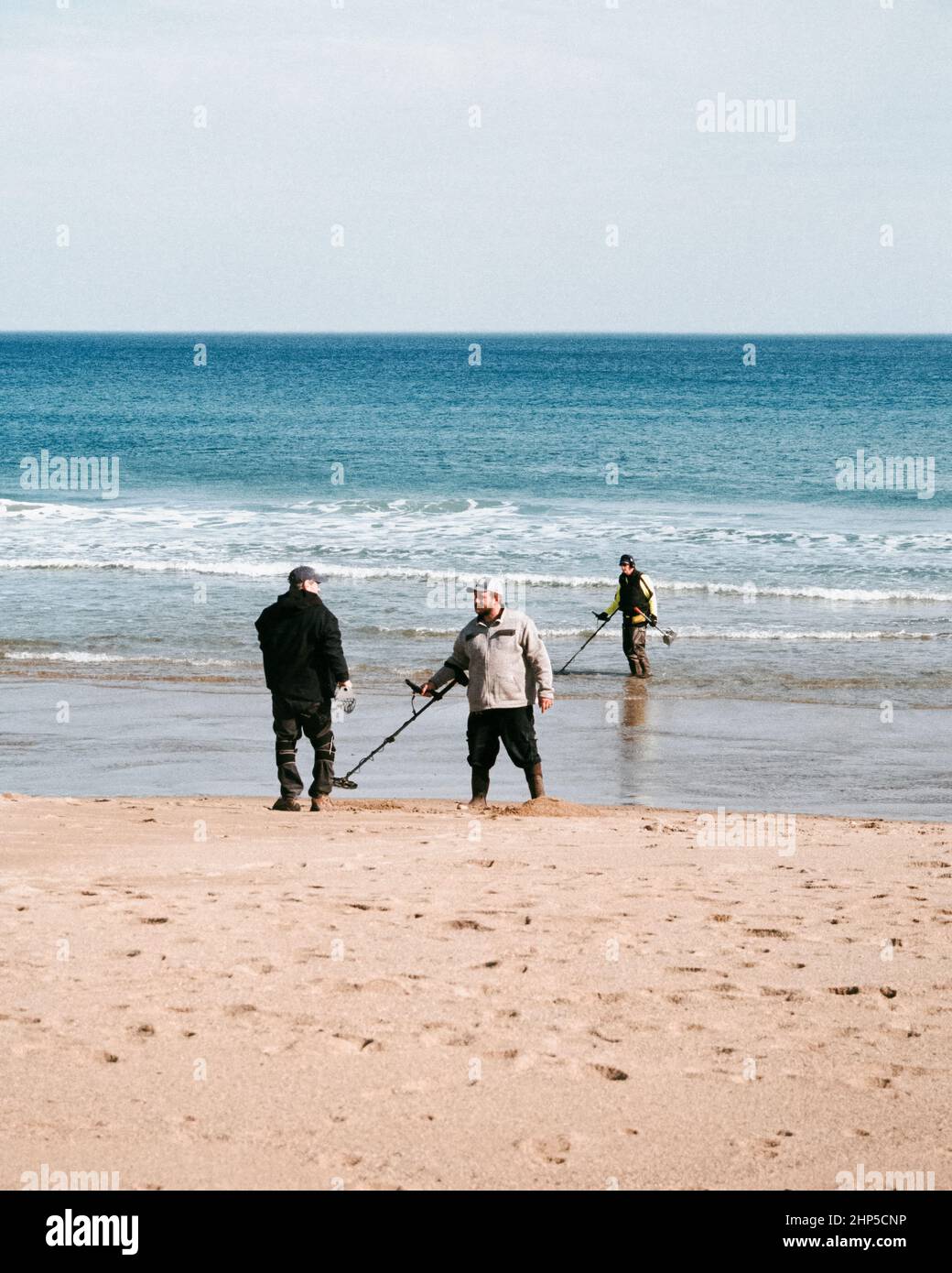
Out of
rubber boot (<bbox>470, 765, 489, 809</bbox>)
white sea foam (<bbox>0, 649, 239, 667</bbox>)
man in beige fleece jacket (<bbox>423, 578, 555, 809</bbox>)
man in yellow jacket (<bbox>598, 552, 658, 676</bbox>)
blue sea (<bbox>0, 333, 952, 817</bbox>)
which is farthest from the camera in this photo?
white sea foam (<bbox>0, 649, 239, 667</bbox>)

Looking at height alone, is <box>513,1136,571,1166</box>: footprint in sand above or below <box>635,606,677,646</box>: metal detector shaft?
below

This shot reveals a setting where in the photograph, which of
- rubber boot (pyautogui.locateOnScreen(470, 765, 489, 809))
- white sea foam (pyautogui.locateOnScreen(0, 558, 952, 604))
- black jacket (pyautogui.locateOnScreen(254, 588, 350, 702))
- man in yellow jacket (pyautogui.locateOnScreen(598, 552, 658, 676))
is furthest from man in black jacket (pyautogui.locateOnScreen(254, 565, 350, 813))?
white sea foam (pyautogui.locateOnScreen(0, 558, 952, 604))

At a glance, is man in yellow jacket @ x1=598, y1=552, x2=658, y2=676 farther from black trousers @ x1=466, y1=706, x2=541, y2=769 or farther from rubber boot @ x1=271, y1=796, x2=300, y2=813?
rubber boot @ x1=271, y1=796, x2=300, y2=813

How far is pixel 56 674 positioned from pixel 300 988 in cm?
1162

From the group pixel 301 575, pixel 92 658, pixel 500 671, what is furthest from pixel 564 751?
pixel 92 658

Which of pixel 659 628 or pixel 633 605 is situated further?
pixel 659 628

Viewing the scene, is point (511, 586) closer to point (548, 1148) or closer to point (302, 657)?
point (302, 657)

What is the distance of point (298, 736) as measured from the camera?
373 inches

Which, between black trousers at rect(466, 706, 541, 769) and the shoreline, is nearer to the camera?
black trousers at rect(466, 706, 541, 769)

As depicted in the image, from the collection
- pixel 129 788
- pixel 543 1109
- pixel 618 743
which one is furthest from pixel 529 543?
pixel 543 1109

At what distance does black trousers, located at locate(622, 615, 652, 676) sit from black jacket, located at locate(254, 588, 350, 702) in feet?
24.4

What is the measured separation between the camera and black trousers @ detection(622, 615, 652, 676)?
53.4ft

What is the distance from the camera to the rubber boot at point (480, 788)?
9.69 meters

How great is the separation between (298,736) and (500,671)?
143cm
